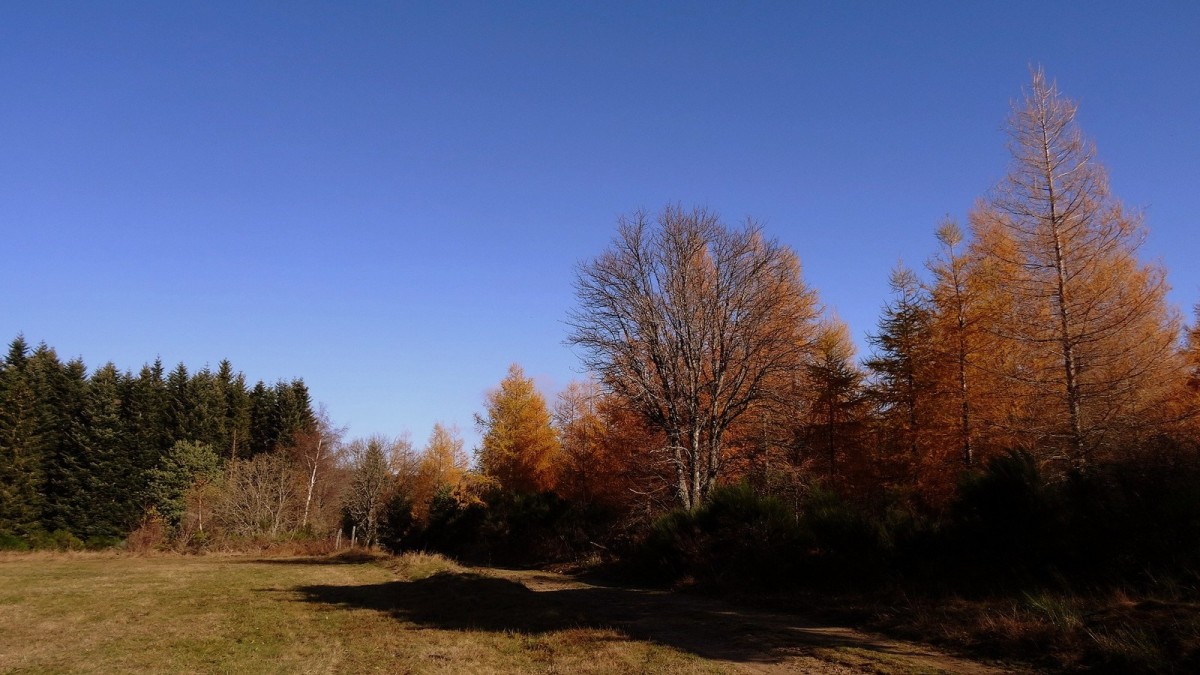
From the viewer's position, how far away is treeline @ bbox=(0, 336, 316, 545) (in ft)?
165

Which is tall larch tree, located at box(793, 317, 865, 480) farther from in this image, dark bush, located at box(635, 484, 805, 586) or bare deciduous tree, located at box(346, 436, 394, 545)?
bare deciduous tree, located at box(346, 436, 394, 545)

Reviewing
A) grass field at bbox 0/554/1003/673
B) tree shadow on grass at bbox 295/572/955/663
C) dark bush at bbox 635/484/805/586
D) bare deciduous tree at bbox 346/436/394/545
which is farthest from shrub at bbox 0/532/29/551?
dark bush at bbox 635/484/805/586

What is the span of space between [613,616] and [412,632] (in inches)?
150

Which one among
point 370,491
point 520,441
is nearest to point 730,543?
point 520,441

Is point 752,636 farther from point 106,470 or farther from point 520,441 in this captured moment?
point 106,470

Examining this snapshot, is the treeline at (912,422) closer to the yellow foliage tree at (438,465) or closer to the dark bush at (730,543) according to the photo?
the dark bush at (730,543)

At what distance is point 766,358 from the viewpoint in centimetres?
2467

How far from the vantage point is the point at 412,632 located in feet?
38.2

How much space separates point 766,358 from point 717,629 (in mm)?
14982

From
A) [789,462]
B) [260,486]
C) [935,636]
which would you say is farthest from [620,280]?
[260,486]

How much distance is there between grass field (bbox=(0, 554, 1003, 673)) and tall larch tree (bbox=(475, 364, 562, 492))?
60.8 ft

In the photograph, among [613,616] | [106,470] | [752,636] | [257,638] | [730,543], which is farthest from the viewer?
[106,470]

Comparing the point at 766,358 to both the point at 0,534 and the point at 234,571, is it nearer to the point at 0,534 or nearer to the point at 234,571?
the point at 234,571

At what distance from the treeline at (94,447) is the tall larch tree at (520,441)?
29.4m
